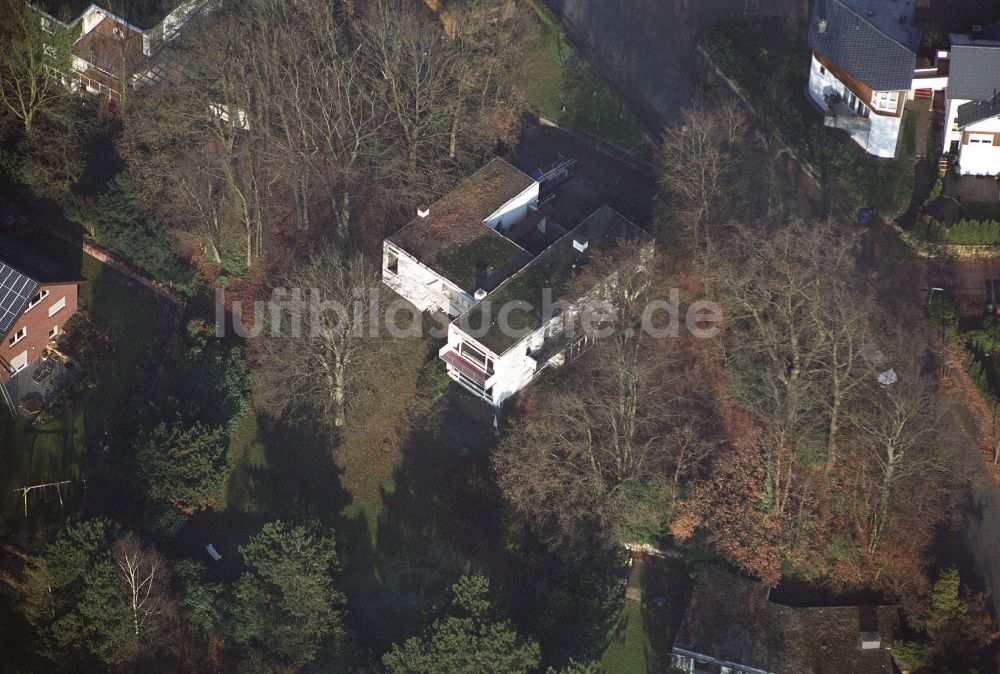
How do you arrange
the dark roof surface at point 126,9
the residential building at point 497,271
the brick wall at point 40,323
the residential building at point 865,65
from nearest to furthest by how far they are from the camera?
1. the residential building at point 497,271
2. the brick wall at point 40,323
3. the residential building at point 865,65
4. the dark roof surface at point 126,9

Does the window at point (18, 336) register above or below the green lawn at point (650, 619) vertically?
above

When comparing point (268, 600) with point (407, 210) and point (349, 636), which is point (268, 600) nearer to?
point (349, 636)

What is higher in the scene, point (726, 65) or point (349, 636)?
point (726, 65)

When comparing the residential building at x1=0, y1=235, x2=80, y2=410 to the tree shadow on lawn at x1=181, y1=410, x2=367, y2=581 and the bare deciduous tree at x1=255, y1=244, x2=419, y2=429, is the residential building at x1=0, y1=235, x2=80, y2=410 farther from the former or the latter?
the tree shadow on lawn at x1=181, y1=410, x2=367, y2=581

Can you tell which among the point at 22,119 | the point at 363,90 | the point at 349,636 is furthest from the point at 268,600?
the point at 22,119

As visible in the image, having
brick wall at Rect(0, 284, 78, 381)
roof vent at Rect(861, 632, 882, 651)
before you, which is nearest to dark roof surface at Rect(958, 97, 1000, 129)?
roof vent at Rect(861, 632, 882, 651)

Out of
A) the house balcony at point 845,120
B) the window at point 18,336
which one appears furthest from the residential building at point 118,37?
the house balcony at point 845,120

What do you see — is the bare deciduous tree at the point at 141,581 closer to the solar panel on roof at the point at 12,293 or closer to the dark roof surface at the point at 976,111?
the solar panel on roof at the point at 12,293
